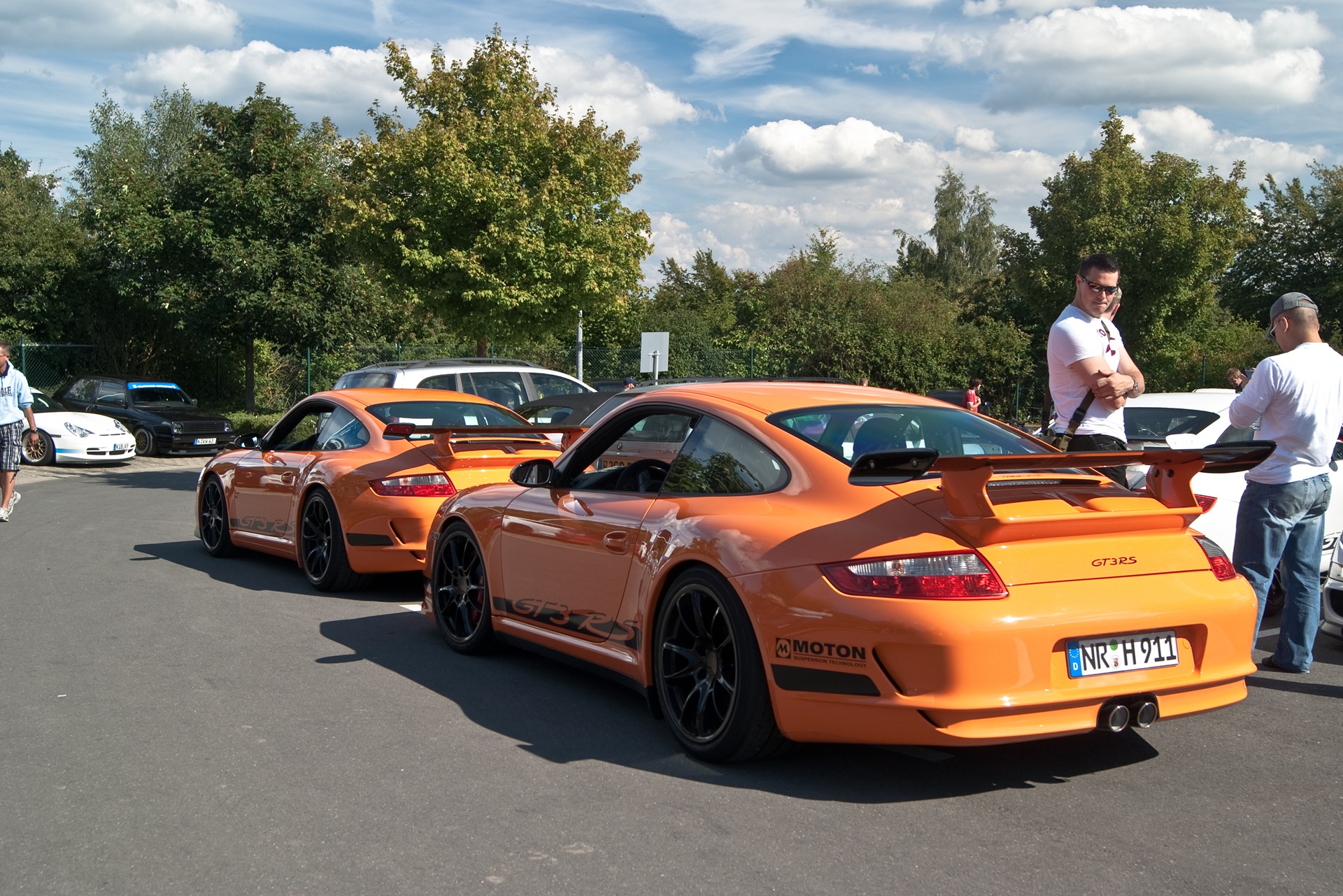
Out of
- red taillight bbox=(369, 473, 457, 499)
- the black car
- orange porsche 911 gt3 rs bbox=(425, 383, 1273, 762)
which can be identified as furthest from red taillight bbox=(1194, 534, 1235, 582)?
the black car

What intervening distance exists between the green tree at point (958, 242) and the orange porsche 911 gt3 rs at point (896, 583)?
69.4m

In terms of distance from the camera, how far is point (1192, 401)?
9.11m

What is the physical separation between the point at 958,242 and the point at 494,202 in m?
56.6

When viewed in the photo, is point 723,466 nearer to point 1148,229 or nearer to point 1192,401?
point 1192,401

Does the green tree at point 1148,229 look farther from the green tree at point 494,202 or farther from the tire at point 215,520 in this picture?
the tire at point 215,520

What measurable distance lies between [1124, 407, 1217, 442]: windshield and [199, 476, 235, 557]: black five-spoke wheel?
7.28m

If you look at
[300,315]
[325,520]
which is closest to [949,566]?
[325,520]

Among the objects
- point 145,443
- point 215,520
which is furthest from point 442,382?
point 145,443

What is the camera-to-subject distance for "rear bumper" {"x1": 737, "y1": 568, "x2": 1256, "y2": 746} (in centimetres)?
383

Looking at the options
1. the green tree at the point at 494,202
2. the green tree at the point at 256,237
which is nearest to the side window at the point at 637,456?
the green tree at the point at 494,202

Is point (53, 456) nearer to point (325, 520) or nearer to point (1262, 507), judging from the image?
point (325, 520)

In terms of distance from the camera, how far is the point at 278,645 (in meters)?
6.66

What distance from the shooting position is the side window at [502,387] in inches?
563

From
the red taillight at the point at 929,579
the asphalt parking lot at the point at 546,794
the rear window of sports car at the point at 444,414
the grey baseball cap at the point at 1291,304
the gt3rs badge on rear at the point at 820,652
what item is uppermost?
the grey baseball cap at the point at 1291,304
